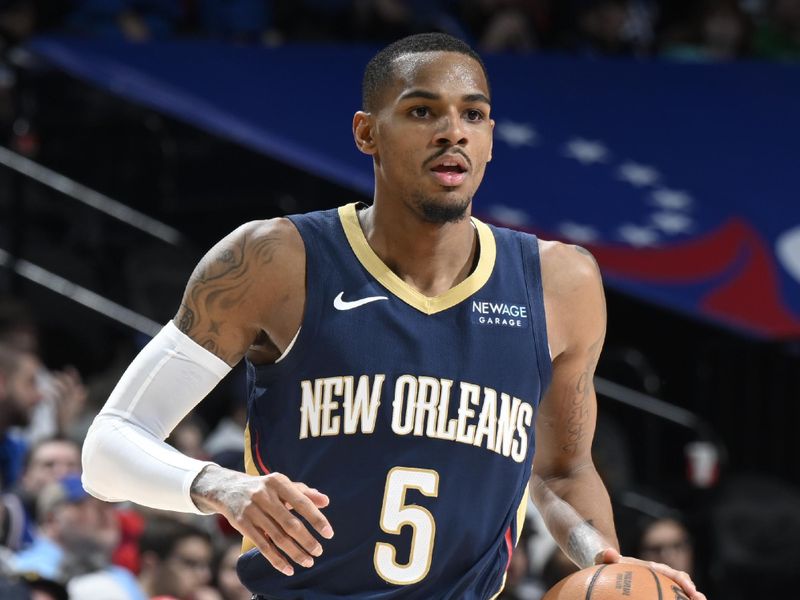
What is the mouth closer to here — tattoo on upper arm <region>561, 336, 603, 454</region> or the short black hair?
the short black hair

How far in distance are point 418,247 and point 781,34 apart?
6.98 metres

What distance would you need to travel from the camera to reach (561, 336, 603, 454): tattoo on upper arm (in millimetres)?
3492

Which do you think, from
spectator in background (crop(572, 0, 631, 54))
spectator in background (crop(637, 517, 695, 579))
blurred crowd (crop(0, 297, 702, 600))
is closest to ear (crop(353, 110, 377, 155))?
blurred crowd (crop(0, 297, 702, 600))

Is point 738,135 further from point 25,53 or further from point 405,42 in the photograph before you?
point 405,42

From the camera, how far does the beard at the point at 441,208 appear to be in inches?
128

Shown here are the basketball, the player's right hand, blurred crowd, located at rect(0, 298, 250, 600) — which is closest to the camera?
the player's right hand

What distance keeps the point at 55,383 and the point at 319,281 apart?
15.3 ft

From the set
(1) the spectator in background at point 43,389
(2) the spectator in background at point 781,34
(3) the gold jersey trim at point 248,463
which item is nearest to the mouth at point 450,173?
(3) the gold jersey trim at point 248,463

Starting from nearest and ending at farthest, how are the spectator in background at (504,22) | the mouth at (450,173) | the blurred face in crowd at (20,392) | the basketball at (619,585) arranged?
the basketball at (619,585) < the mouth at (450,173) < the blurred face in crowd at (20,392) < the spectator in background at (504,22)

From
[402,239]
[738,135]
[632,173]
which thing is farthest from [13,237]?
[402,239]

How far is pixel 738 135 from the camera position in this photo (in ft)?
29.0

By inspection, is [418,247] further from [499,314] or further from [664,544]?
[664,544]

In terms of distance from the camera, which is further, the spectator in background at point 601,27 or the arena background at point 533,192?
the spectator in background at point 601,27

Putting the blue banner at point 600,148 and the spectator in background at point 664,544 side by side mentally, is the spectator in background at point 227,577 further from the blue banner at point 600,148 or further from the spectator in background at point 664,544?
the blue banner at point 600,148
